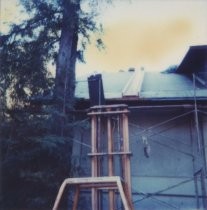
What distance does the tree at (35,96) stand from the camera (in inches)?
313

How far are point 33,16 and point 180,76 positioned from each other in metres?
6.01

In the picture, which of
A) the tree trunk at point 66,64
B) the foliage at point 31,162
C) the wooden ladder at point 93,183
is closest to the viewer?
the wooden ladder at point 93,183

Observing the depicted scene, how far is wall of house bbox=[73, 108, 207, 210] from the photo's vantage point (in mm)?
9047

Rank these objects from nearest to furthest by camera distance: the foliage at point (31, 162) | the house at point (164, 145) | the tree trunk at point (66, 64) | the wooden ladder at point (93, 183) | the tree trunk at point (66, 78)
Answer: the wooden ladder at point (93, 183), the foliage at point (31, 162), the tree trunk at point (66, 78), the tree trunk at point (66, 64), the house at point (164, 145)

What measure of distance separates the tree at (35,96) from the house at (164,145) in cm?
72

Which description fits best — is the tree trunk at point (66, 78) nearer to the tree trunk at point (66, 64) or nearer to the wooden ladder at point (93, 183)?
the tree trunk at point (66, 64)

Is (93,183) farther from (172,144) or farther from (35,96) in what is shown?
(172,144)

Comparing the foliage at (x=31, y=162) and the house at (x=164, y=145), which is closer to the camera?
the foliage at (x=31, y=162)

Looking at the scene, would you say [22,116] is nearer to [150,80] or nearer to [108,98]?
[108,98]

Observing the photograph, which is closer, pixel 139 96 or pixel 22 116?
pixel 22 116

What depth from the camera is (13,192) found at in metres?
8.10

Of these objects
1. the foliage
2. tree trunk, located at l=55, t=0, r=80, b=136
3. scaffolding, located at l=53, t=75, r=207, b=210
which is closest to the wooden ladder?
the foliage

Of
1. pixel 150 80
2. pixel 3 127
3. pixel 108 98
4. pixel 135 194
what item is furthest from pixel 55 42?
pixel 135 194

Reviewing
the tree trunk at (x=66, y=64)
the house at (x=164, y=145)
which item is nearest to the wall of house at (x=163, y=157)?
the house at (x=164, y=145)
